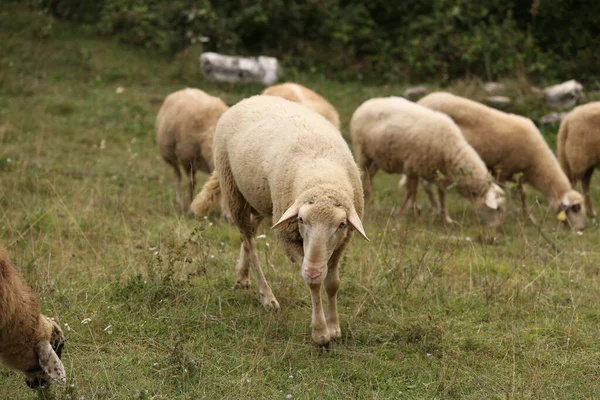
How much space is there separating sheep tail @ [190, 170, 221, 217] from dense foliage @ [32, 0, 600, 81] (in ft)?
30.6

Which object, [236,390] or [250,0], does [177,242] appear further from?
[250,0]

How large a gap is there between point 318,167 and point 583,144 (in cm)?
605

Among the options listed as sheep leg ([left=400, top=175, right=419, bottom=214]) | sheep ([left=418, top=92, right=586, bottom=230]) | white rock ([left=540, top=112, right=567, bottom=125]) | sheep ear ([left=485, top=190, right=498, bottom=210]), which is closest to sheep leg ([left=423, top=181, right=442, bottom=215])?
sheep leg ([left=400, top=175, right=419, bottom=214])

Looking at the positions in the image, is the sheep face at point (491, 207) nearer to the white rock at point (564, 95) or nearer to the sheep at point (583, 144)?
the sheep at point (583, 144)

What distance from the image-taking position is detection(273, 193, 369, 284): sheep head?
4.39m

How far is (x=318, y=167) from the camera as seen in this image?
476 cm

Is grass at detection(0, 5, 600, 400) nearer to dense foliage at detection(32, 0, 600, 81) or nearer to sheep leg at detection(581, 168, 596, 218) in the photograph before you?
sheep leg at detection(581, 168, 596, 218)

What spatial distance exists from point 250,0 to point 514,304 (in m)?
11.4

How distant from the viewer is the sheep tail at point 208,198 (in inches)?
236

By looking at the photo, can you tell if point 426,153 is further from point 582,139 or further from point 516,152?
point 582,139

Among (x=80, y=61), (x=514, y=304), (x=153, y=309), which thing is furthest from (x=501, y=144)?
(x=80, y=61)

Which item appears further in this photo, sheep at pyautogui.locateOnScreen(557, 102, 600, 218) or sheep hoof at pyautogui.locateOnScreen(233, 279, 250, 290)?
sheep at pyautogui.locateOnScreen(557, 102, 600, 218)

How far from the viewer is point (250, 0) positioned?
15.6 m

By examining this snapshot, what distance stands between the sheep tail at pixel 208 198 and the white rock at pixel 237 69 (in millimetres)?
8134
